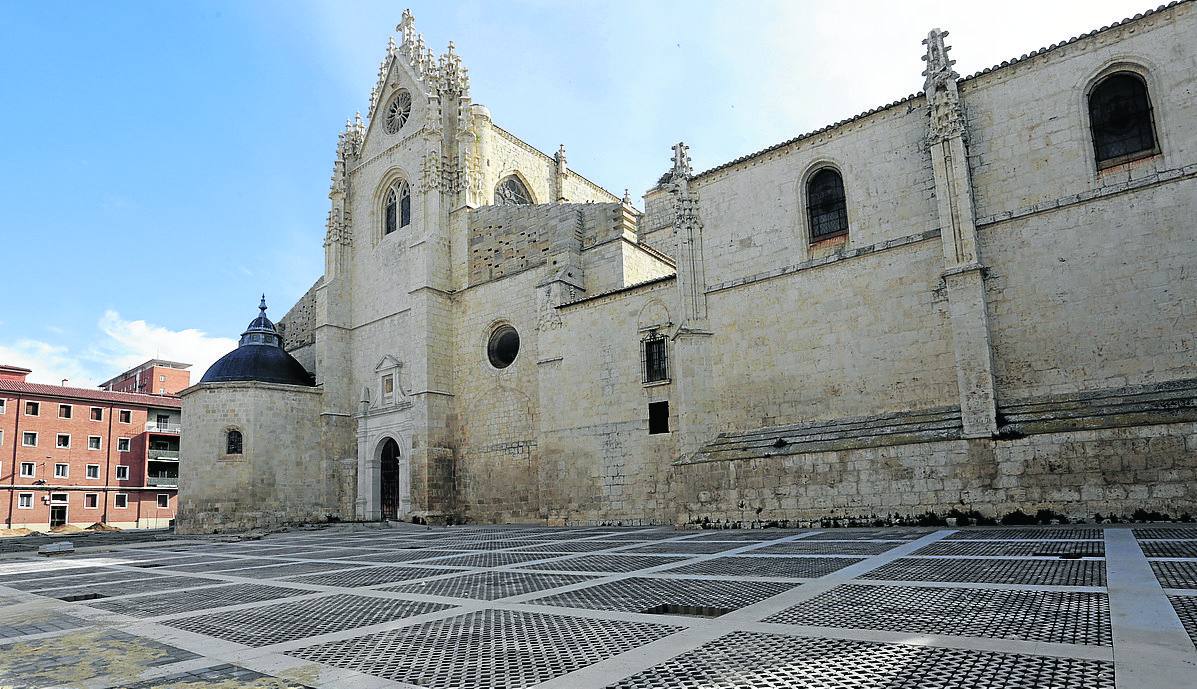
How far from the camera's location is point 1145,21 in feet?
43.1

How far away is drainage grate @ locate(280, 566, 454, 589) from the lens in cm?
816

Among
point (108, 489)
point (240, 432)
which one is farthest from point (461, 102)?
point (108, 489)

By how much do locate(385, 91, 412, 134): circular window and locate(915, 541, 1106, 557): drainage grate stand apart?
88.3 ft

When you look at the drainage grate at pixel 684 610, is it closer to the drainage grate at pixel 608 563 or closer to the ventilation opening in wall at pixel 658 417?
the drainage grate at pixel 608 563

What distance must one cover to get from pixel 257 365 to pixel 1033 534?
27507mm

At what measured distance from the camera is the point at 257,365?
95.1 ft

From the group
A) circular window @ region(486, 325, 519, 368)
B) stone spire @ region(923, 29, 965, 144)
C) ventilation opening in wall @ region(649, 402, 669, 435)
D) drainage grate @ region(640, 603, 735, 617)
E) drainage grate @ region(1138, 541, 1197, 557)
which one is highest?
stone spire @ region(923, 29, 965, 144)

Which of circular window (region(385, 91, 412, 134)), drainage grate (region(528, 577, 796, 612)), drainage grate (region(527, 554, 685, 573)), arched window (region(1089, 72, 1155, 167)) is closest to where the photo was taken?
drainage grate (region(528, 577, 796, 612))

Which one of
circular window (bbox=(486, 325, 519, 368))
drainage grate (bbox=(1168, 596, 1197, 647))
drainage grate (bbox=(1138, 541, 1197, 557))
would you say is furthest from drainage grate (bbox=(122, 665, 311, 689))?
circular window (bbox=(486, 325, 519, 368))

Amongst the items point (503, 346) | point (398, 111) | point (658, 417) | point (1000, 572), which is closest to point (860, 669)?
point (1000, 572)

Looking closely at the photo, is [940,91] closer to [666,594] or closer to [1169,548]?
[1169,548]

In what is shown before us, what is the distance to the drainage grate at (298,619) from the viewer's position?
16.5 feet

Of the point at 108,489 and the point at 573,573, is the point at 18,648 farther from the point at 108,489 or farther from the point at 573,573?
the point at 108,489

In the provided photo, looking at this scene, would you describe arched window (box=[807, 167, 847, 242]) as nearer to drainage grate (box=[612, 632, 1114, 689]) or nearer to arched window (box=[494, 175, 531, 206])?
drainage grate (box=[612, 632, 1114, 689])
